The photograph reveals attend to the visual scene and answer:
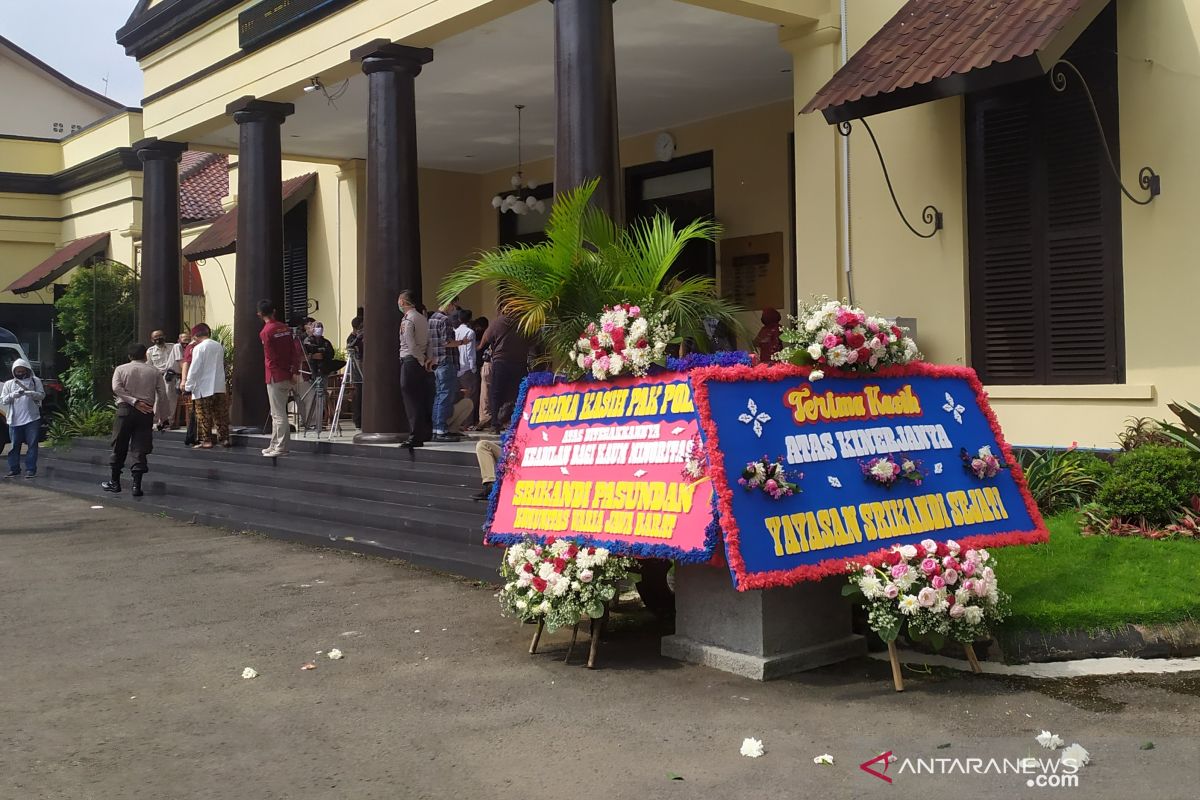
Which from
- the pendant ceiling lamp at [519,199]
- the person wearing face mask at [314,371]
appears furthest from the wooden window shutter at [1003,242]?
the person wearing face mask at [314,371]

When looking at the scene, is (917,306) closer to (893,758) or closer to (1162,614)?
(1162,614)

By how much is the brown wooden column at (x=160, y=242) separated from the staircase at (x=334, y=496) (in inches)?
119

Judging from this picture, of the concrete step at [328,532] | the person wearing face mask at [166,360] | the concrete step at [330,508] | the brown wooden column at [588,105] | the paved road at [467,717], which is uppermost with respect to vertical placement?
the brown wooden column at [588,105]

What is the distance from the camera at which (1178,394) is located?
30.2 ft

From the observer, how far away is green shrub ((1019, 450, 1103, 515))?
877cm

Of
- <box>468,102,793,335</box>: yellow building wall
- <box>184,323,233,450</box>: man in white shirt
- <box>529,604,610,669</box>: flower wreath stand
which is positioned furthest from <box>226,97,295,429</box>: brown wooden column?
<box>529,604,610,669</box>: flower wreath stand

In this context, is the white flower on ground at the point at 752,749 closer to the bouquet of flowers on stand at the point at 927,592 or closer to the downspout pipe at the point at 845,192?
the bouquet of flowers on stand at the point at 927,592

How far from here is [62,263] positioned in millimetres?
27422

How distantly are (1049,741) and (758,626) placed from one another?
159 centimetres

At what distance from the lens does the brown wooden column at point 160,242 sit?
1827 cm

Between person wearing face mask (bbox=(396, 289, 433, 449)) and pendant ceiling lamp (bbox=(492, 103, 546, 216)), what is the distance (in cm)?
518

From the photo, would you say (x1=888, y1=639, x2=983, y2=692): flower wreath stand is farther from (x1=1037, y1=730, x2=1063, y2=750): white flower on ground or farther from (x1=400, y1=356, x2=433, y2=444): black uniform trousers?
(x1=400, y1=356, x2=433, y2=444): black uniform trousers

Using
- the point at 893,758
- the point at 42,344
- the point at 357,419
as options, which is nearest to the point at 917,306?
the point at 893,758

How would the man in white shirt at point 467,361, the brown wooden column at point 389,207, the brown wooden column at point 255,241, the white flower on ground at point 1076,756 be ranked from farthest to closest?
1. the brown wooden column at point 255,241
2. the man in white shirt at point 467,361
3. the brown wooden column at point 389,207
4. the white flower on ground at point 1076,756
